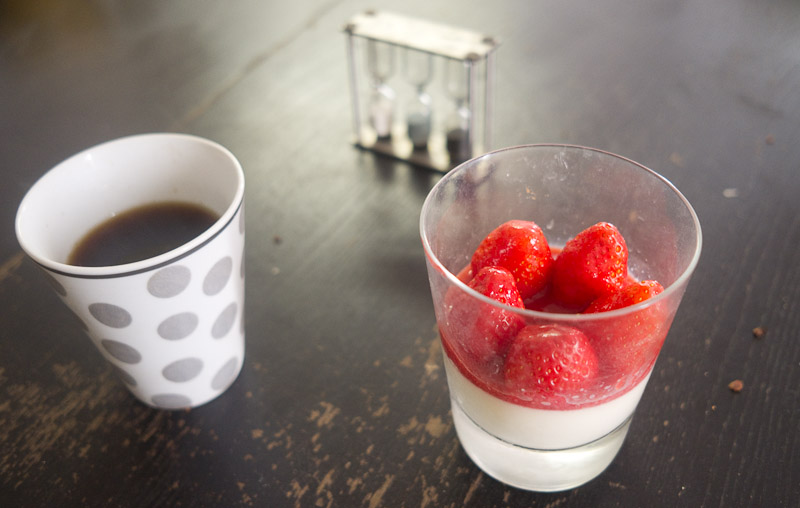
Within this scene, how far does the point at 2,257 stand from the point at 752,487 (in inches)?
25.4

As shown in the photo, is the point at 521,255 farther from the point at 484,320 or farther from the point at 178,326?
the point at 178,326

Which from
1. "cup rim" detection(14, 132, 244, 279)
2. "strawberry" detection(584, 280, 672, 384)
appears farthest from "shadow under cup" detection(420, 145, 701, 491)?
"cup rim" detection(14, 132, 244, 279)

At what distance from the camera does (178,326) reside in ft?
1.47

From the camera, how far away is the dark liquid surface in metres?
0.49

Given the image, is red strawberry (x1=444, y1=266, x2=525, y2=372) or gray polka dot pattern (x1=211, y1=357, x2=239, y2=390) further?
gray polka dot pattern (x1=211, y1=357, x2=239, y2=390)

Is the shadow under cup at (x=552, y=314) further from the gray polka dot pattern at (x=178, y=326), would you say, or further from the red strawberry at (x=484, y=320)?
the gray polka dot pattern at (x=178, y=326)

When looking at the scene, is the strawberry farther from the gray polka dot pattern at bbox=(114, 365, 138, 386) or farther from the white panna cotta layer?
the gray polka dot pattern at bbox=(114, 365, 138, 386)

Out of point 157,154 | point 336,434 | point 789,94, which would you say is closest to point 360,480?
point 336,434

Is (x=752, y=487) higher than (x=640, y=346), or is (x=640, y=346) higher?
(x=640, y=346)

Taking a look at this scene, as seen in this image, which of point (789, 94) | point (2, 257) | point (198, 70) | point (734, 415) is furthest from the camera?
point (198, 70)

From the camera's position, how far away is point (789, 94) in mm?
786

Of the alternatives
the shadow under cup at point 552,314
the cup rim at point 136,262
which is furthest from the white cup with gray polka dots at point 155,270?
the shadow under cup at point 552,314

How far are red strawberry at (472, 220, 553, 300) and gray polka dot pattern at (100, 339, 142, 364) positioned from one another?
24 centimetres

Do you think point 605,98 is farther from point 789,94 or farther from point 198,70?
point 198,70
